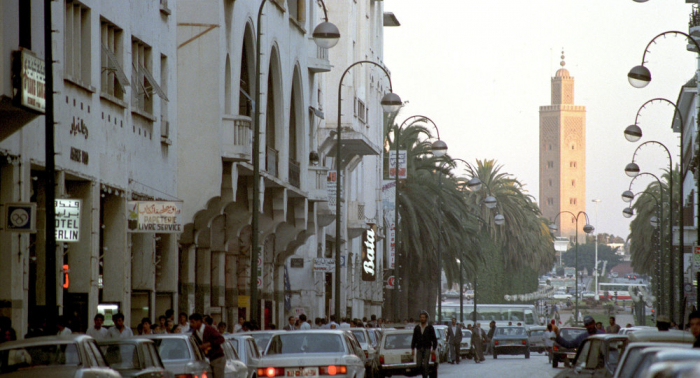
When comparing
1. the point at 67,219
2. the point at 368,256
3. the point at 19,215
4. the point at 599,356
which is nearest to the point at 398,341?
the point at 67,219

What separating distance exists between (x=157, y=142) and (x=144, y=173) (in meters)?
1.40

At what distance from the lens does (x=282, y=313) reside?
44.7 metres

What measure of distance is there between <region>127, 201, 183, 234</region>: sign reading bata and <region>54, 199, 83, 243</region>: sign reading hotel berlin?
15.8 ft

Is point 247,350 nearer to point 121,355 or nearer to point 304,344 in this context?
point 304,344

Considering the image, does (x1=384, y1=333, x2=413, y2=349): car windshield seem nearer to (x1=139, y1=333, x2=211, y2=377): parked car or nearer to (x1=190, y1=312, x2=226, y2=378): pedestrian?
(x1=190, y1=312, x2=226, y2=378): pedestrian

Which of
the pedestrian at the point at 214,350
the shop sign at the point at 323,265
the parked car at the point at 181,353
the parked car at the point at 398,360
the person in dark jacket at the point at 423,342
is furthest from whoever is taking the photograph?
the shop sign at the point at 323,265

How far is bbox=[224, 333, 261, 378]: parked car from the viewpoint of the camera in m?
19.5

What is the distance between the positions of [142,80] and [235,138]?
4083mm

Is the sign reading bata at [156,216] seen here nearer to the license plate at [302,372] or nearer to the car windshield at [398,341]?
the license plate at [302,372]

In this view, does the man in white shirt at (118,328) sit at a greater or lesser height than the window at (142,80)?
lesser

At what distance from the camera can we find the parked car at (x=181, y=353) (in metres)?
16.5

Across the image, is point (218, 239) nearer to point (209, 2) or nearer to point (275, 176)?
point (275, 176)

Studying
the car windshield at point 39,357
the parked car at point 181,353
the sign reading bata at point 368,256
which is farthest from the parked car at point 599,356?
the sign reading bata at point 368,256

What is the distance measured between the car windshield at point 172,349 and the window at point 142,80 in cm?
1047
